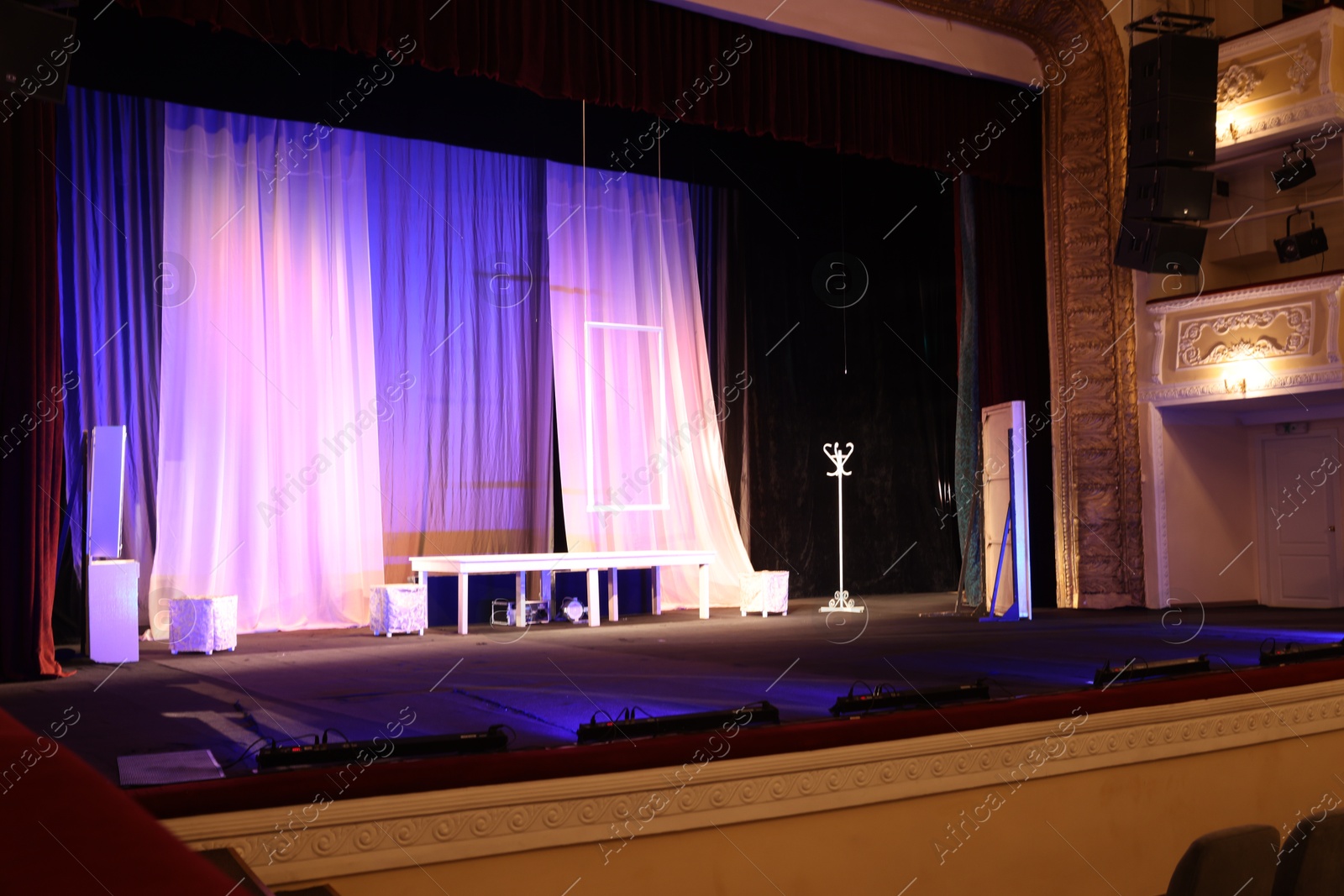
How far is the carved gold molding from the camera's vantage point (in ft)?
8.45

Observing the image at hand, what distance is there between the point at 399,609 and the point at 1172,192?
20.5 ft

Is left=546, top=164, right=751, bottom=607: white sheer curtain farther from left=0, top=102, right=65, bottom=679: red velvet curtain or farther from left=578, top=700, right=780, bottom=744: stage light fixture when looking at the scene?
left=578, top=700, right=780, bottom=744: stage light fixture

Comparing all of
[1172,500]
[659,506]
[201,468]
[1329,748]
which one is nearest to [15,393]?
[201,468]

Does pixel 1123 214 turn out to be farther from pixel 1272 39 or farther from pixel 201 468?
pixel 201 468

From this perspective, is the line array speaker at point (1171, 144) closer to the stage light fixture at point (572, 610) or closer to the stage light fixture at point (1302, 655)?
the stage light fixture at point (1302, 655)

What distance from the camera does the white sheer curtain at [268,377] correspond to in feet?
25.1

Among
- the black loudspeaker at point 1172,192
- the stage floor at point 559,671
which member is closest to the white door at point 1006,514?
the stage floor at point 559,671

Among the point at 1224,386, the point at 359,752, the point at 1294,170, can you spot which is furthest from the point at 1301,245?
Result: the point at 359,752

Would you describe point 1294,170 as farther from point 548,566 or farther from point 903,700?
point 903,700

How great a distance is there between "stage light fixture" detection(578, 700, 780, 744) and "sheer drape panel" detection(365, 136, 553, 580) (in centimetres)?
548

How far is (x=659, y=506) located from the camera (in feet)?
31.2

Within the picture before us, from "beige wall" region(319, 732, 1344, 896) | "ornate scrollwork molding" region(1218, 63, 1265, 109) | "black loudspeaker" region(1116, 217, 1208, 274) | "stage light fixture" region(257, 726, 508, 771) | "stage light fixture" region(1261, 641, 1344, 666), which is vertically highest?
"ornate scrollwork molding" region(1218, 63, 1265, 109)

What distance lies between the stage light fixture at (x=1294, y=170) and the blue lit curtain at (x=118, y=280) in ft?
27.6

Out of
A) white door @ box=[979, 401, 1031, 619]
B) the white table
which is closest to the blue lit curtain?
the white table
